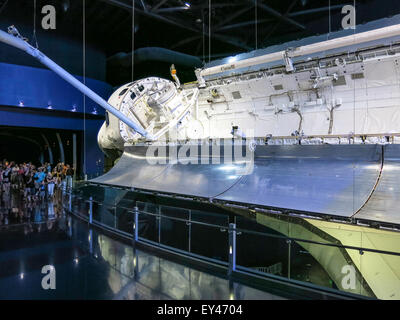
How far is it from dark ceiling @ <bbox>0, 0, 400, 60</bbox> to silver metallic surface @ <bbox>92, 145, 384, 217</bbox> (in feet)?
37.7

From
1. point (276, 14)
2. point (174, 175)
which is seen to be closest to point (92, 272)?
point (174, 175)

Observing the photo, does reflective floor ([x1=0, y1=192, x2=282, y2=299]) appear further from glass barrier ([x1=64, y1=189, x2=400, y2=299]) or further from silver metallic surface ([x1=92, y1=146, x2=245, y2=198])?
silver metallic surface ([x1=92, y1=146, x2=245, y2=198])

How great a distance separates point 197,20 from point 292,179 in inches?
629

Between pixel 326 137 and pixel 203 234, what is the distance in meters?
3.03

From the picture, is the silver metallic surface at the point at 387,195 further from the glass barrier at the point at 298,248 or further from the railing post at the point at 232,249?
the railing post at the point at 232,249

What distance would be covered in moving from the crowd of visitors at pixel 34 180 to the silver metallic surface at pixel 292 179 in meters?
4.36

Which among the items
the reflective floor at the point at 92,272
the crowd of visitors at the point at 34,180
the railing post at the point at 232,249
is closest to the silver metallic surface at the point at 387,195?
the railing post at the point at 232,249

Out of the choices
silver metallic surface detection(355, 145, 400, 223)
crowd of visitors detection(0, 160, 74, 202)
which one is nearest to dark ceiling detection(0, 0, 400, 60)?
crowd of visitors detection(0, 160, 74, 202)

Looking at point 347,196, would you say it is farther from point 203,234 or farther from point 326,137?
point 203,234

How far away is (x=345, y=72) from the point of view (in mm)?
6977

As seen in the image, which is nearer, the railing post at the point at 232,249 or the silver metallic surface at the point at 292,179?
the railing post at the point at 232,249

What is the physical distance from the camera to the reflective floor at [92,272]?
137 inches

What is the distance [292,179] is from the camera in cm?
568
